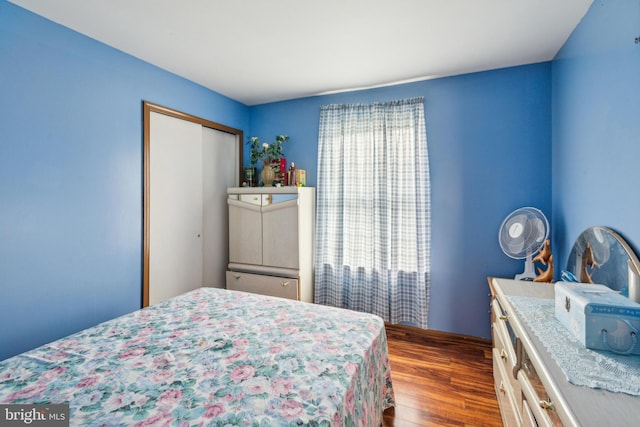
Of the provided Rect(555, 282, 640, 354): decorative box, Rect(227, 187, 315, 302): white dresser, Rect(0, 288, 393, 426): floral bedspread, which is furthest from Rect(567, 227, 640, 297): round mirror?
Rect(227, 187, 315, 302): white dresser

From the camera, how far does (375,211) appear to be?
3.11 metres

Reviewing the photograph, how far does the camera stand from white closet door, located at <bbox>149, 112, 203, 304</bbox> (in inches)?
108

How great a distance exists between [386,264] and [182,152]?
242 cm

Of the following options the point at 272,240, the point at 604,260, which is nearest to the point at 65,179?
the point at 272,240

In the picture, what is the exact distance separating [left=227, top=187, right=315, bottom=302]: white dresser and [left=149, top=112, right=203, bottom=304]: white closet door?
0.40 m

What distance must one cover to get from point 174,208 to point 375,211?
A: 207 cm

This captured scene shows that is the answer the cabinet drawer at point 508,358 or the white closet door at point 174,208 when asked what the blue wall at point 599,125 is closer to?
the cabinet drawer at point 508,358

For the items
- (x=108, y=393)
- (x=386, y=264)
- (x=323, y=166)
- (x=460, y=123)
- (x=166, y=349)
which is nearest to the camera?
(x=108, y=393)

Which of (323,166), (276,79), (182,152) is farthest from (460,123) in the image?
(182,152)

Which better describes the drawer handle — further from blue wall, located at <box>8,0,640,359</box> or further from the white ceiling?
the white ceiling

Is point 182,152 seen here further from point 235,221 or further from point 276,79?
point 276,79

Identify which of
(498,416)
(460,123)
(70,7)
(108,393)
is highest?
(70,7)

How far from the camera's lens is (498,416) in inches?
73.7

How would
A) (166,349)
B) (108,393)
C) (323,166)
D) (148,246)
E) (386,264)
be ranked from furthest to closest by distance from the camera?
(323,166) → (386,264) → (148,246) → (166,349) → (108,393)
